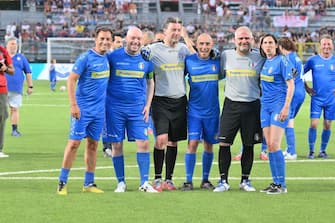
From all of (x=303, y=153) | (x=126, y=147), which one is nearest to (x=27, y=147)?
(x=126, y=147)

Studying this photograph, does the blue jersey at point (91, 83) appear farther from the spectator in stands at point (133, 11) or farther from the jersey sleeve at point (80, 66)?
the spectator in stands at point (133, 11)

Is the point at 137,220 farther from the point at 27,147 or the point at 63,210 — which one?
the point at 27,147

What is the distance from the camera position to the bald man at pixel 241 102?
11617mm

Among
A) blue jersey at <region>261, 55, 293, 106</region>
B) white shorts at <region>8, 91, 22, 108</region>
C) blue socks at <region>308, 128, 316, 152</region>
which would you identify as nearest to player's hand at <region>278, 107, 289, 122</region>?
blue jersey at <region>261, 55, 293, 106</region>

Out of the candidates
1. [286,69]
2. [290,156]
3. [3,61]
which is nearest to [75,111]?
[286,69]

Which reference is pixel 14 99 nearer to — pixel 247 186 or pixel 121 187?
pixel 121 187

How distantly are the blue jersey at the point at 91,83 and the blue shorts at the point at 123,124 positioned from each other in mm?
364

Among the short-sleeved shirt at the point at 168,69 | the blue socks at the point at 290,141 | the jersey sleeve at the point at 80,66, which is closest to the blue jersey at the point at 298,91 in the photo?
the blue socks at the point at 290,141

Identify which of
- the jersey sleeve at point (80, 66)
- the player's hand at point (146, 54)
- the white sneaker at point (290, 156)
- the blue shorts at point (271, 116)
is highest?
the player's hand at point (146, 54)

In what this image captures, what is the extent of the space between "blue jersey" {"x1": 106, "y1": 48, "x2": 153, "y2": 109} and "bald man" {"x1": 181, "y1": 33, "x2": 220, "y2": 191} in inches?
28.9

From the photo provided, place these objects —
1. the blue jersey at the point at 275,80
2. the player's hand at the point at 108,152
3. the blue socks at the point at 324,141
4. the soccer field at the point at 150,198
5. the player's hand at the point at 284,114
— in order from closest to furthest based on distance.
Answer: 1. the soccer field at the point at 150,198
2. the player's hand at the point at 284,114
3. the blue jersey at the point at 275,80
4. the player's hand at the point at 108,152
5. the blue socks at the point at 324,141

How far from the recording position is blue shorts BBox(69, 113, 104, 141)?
1110cm

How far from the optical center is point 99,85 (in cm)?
1114

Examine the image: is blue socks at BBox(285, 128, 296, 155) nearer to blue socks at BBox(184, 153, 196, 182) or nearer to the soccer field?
the soccer field
